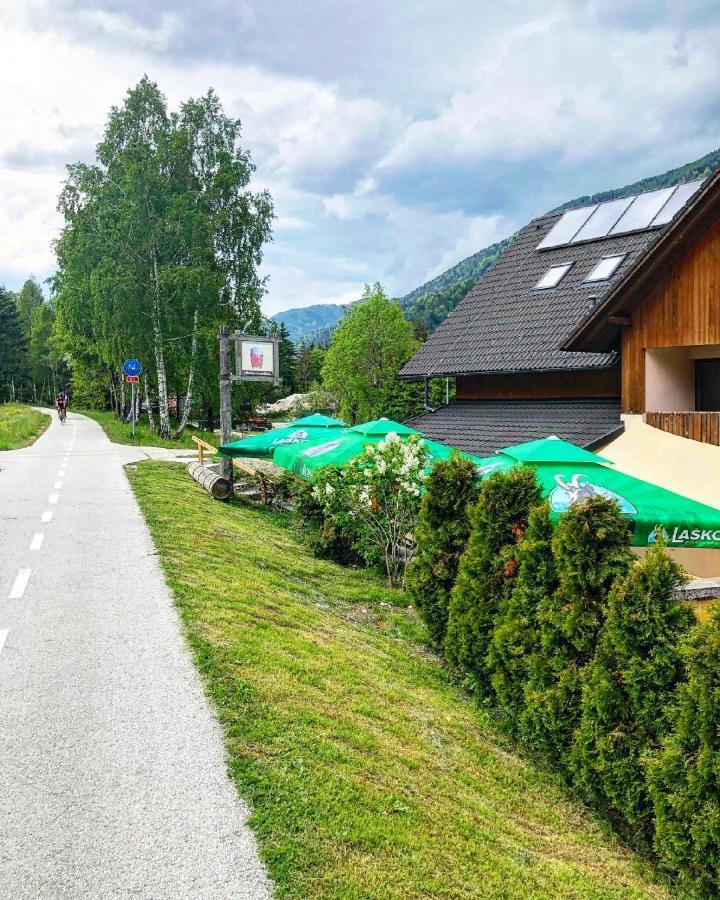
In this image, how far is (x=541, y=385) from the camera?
59.7 feet

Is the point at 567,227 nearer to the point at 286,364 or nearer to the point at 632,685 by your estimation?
the point at 632,685

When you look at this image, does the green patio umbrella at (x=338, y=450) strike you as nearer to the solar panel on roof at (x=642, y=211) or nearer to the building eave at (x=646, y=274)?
the building eave at (x=646, y=274)

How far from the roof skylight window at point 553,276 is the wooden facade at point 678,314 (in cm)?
539

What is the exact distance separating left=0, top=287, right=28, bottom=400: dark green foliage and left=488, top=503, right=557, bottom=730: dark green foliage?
7754cm

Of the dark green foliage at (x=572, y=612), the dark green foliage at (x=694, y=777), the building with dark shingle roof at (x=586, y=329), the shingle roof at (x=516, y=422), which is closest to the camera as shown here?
the dark green foliage at (x=694, y=777)

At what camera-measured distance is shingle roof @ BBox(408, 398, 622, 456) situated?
15877 mm

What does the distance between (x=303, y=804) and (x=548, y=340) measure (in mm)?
15113

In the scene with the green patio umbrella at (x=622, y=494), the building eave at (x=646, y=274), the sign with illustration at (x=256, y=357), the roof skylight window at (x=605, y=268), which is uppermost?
the roof skylight window at (x=605, y=268)

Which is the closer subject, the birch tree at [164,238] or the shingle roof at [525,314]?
the shingle roof at [525,314]

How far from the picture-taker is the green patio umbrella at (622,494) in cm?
799

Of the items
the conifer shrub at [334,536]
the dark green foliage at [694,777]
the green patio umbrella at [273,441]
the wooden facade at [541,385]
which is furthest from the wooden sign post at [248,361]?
the dark green foliage at [694,777]

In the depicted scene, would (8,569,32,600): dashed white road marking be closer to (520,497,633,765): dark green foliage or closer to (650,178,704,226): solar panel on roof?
(520,497,633,765): dark green foliage

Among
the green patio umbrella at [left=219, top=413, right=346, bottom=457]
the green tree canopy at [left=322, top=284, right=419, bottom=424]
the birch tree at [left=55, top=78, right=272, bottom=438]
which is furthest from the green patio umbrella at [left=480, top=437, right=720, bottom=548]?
the green tree canopy at [left=322, top=284, right=419, bottom=424]

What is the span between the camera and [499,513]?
7.75 m
